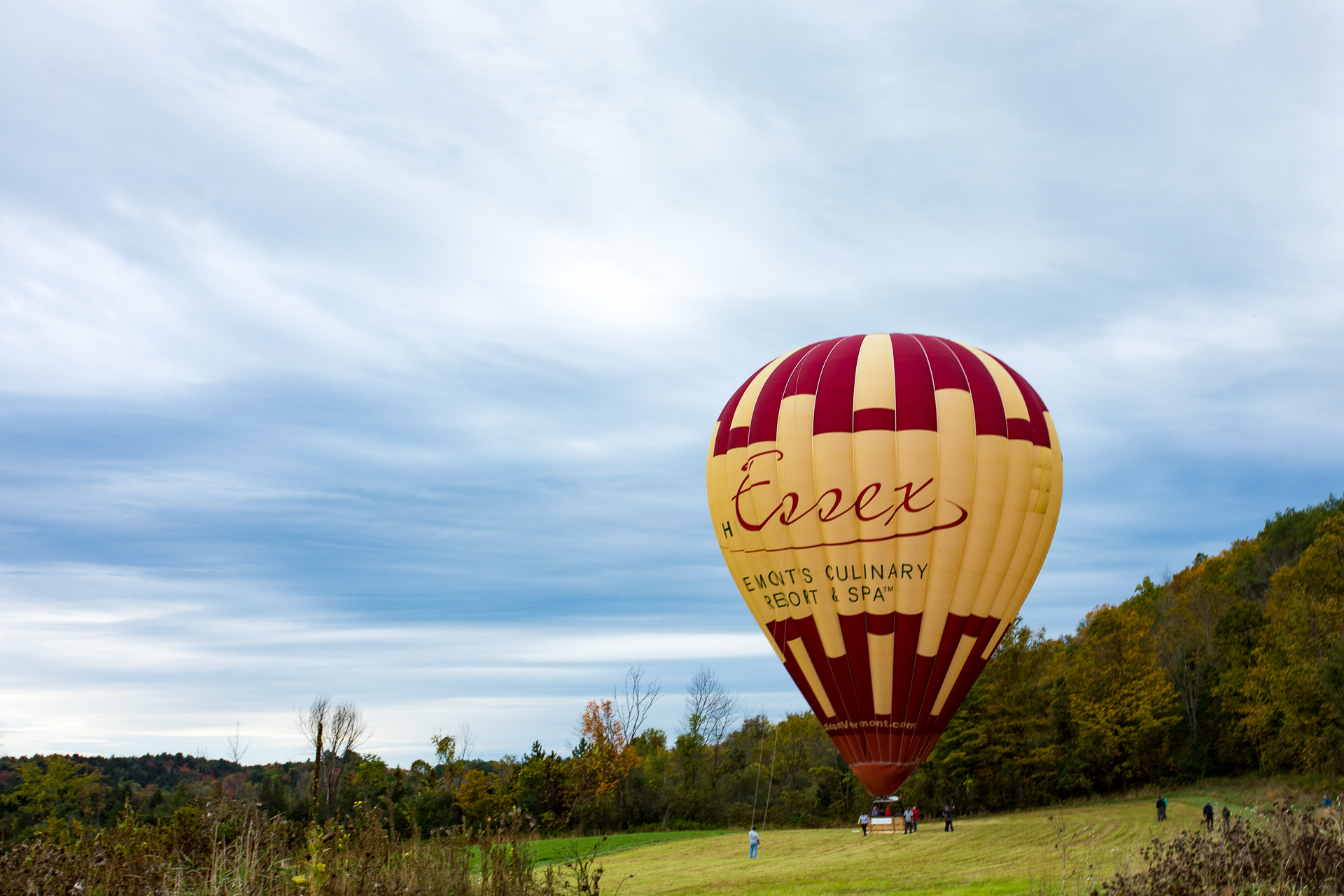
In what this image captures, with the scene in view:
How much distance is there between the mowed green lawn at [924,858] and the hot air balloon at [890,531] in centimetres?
298

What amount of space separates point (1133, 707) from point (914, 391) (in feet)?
126

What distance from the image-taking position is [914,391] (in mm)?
22031

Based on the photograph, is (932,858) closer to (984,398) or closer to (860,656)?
(860,656)

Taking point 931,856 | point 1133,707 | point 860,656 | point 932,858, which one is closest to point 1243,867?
point 860,656

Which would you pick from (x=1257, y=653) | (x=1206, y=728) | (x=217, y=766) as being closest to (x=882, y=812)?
(x=1257, y=653)

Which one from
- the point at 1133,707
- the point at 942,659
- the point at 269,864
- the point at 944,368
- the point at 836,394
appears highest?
the point at 944,368

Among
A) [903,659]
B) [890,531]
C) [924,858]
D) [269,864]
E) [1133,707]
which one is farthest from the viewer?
[1133,707]

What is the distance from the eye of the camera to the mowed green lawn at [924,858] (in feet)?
51.4

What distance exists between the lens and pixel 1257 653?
48.5 m

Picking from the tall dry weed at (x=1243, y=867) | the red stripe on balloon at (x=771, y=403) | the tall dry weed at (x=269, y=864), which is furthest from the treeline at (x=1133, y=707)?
the tall dry weed at (x=269, y=864)

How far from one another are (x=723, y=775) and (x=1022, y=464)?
5255 centimetres

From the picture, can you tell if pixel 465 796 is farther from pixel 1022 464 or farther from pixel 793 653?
pixel 1022 464

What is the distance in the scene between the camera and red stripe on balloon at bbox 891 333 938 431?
71.2 feet

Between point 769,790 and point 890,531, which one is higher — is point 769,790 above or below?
below
